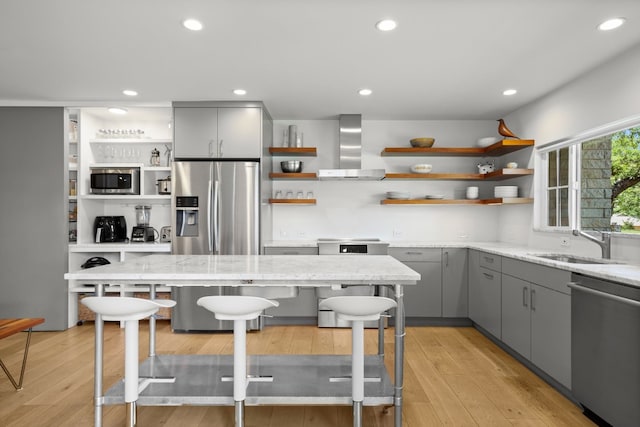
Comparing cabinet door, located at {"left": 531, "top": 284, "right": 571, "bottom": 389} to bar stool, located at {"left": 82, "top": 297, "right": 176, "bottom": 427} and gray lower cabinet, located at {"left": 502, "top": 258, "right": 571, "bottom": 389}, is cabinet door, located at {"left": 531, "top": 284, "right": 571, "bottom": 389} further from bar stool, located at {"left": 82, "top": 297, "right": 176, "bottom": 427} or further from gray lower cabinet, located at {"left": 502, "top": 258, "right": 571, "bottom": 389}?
bar stool, located at {"left": 82, "top": 297, "right": 176, "bottom": 427}

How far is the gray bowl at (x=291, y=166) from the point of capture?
4.64 meters

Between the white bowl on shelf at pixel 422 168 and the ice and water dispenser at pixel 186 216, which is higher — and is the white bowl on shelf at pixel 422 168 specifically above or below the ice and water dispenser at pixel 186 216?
above

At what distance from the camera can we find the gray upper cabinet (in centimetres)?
416

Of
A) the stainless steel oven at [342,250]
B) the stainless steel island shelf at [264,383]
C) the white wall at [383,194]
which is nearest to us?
the stainless steel island shelf at [264,383]

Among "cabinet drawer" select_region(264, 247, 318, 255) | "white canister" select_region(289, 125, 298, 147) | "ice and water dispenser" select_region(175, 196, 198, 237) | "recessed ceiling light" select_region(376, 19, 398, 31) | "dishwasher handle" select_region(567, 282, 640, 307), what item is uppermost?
"recessed ceiling light" select_region(376, 19, 398, 31)

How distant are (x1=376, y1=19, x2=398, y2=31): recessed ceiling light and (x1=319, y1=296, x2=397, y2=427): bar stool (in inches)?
66.8

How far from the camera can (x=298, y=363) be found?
2664mm

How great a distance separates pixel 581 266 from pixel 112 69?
3.89 meters

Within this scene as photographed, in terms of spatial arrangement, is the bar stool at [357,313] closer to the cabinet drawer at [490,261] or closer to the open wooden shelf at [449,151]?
the cabinet drawer at [490,261]

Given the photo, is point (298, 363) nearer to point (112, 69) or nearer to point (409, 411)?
point (409, 411)

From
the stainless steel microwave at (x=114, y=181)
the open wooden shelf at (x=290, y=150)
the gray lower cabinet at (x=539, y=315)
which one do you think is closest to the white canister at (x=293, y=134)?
the open wooden shelf at (x=290, y=150)

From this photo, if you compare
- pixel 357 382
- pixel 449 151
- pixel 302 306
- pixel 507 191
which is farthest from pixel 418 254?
pixel 357 382

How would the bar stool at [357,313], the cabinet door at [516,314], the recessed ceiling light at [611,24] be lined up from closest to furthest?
1. the bar stool at [357,313]
2. the recessed ceiling light at [611,24]
3. the cabinet door at [516,314]

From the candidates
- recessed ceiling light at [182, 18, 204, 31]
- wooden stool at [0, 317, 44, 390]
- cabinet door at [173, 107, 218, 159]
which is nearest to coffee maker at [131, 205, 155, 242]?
cabinet door at [173, 107, 218, 159]
